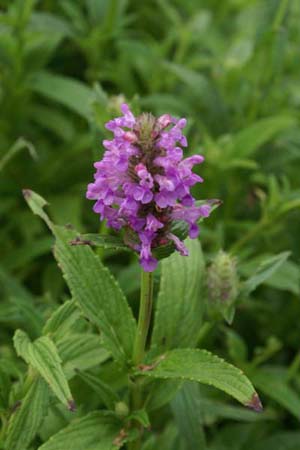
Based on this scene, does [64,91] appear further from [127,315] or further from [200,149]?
[127,315]

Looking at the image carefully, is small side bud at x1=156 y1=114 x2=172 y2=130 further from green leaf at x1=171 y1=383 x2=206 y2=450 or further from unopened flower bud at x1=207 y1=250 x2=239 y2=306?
green leaf at x1=171 y1=383 x2=206 y2=450

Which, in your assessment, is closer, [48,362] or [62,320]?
[48,362]

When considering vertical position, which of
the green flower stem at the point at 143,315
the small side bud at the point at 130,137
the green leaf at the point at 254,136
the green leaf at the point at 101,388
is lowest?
the green leaf at the point at 101,388

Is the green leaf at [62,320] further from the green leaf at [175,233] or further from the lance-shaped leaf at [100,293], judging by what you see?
the green leaf at [175,233]

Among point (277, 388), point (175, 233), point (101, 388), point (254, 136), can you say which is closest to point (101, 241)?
point (175, 233)

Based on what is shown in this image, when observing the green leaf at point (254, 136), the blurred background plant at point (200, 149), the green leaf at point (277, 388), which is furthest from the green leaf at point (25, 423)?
the green leaf at point (254, 136)
